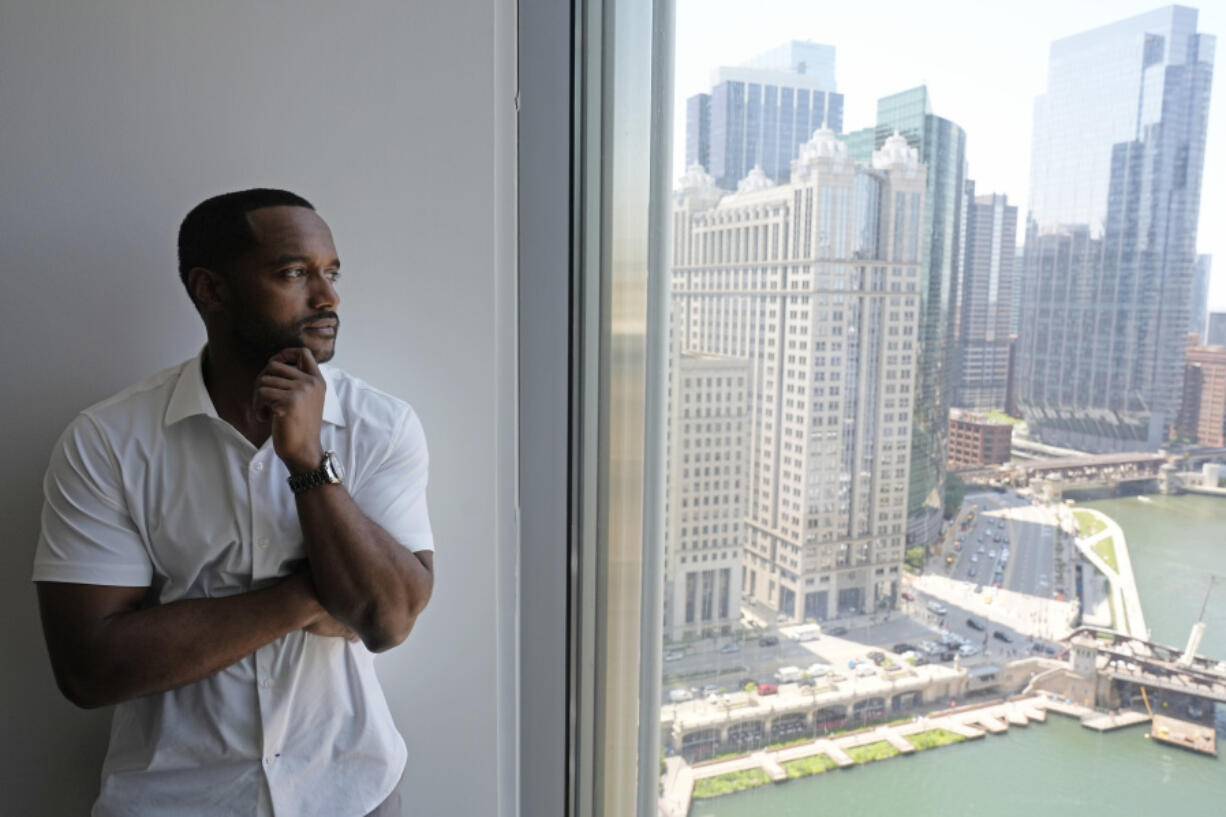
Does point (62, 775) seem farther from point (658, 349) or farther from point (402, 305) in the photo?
point (658, 349)

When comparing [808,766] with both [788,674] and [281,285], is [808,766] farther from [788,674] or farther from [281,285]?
[281,285]

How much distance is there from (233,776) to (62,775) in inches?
23.9

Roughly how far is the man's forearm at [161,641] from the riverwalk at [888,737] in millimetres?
715

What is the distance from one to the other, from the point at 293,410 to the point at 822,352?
810 millimetres

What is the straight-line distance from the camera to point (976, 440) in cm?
77

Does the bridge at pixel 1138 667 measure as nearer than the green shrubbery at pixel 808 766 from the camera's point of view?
Yes

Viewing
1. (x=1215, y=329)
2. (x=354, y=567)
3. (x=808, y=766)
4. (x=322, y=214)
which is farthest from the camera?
(x=322, y=214)

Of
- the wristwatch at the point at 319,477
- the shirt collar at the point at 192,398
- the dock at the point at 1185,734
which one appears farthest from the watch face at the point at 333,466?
the dock at the point at 1185,734

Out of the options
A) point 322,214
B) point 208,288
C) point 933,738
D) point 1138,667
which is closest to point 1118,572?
point 1138,667

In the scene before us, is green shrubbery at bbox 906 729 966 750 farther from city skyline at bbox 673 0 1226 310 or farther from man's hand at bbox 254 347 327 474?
man's hand at bbox 254 347 327 474

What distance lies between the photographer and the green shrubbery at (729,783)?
1.23m

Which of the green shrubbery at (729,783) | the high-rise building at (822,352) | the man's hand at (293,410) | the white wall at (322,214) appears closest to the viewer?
the high-rise building at (822,352)

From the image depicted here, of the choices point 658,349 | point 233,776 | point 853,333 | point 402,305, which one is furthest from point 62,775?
point 853,333

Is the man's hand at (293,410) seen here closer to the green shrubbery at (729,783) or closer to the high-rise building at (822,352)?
the high-rise building at (822,352)
